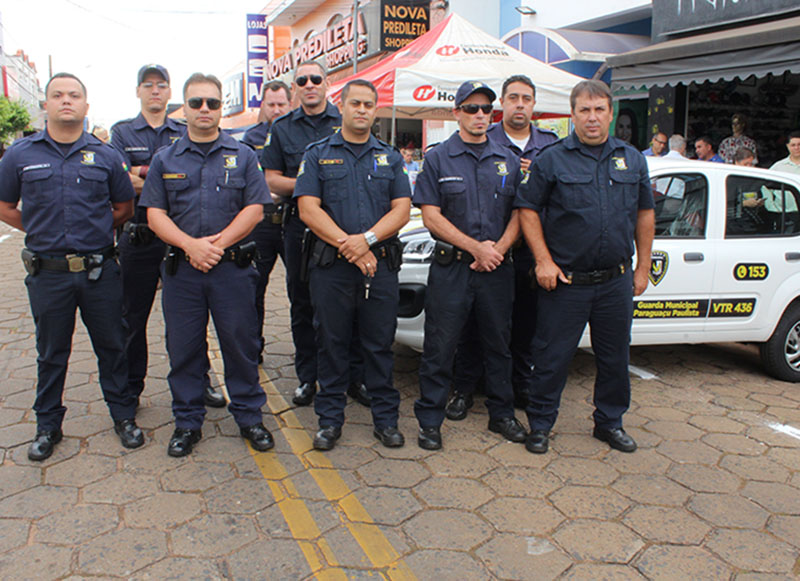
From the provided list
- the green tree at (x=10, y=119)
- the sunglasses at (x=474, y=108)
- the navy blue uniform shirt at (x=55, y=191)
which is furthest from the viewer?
the green tree at (x=10, y=119)

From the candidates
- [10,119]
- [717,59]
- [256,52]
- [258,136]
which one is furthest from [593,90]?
[10,119]

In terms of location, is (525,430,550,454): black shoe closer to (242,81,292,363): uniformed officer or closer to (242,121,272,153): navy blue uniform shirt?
(242,81,292,363): uniformed officer

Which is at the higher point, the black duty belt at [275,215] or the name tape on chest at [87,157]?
the name tape on chest at [87,157]

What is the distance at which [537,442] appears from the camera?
3.83 metres

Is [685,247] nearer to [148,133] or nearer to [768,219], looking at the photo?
[768,219]

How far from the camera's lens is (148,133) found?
14.4 feet

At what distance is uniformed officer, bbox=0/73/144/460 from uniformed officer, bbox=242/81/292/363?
1.13 meters

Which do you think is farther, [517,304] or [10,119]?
[10,119]

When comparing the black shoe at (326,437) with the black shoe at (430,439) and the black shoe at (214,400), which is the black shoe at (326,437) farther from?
the black shoe at (214,400)

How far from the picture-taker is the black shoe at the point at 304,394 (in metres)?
4.51

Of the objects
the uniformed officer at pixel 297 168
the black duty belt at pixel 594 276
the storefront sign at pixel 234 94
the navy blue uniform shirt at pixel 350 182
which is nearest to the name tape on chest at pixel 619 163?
the black duty belt at pixel 594 276

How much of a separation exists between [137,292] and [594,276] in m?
2.72

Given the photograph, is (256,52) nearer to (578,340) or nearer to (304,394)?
(304,394)

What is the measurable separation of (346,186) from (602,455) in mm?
2071
